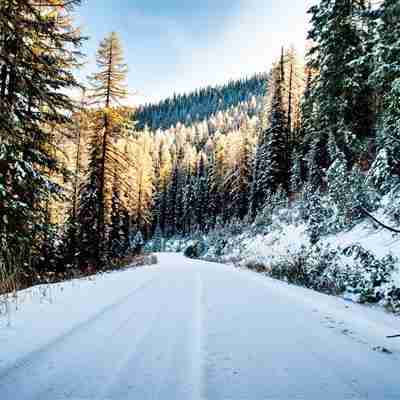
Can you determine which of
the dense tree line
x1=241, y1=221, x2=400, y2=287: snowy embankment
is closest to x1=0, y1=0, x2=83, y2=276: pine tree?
the dense tree line

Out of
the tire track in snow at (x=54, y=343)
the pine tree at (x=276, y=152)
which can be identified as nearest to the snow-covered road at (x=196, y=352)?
the tire track in snow at (x=54, y=343)

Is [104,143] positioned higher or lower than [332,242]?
higher

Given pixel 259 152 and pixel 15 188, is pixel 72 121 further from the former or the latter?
pixel 259 152

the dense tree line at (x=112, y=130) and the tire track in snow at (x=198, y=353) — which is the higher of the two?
the dense tree line at (x=112, y=130)

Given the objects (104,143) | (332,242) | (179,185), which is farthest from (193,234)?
(332,242)

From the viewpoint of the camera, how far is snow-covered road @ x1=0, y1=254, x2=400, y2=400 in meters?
2.27

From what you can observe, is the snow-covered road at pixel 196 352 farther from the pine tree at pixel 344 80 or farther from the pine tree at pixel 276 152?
the pine tree at pixel 276 152

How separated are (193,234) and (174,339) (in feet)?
174

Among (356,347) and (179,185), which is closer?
(356,347)

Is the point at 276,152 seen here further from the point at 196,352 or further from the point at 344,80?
the point at 196,352

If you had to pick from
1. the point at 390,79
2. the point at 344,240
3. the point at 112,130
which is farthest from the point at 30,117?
the point at 390,79

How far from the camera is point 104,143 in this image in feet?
63.2

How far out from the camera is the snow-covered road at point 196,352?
89.4 inches

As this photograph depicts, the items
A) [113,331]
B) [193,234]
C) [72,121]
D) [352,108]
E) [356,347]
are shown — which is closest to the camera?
[356,347]
